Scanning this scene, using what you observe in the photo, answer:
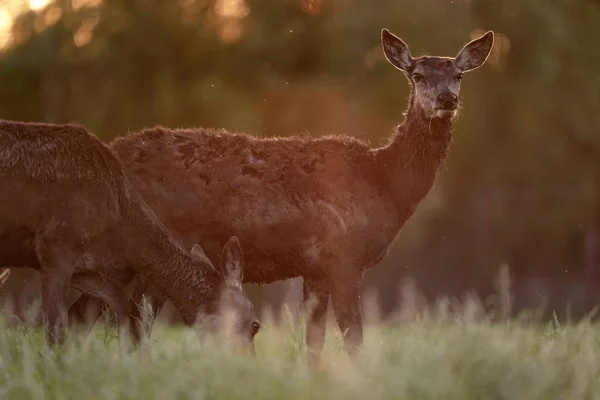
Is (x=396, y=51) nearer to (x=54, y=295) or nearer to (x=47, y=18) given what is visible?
(x=54, y=295)

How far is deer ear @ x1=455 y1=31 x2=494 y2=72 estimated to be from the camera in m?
11.4

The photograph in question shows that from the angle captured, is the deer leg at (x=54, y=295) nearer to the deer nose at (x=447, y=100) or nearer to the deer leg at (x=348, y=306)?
the deer leg at (x=348, y=306)

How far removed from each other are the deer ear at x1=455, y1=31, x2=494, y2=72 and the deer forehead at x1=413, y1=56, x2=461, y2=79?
33 centimetres

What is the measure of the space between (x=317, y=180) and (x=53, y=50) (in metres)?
13.3

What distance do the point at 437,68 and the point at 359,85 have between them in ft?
43.3

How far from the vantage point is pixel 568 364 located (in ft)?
23.4

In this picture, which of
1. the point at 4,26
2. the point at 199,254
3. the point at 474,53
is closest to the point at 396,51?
the point at 474,53

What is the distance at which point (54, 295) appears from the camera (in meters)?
8.55

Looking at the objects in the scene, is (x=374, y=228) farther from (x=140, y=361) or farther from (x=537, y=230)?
(x=537, y=230)

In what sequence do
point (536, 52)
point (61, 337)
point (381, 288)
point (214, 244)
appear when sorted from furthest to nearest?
point (381, 288) → point (536, 52) → point (214, 244) → point (61, 337)

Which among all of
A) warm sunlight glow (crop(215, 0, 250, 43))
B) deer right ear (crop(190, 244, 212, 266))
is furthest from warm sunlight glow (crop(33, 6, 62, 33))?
deer right ear (crop(190, 244, 212, 266))

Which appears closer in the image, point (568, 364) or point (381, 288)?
point (568, 364)

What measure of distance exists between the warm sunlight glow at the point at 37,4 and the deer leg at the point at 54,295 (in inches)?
569

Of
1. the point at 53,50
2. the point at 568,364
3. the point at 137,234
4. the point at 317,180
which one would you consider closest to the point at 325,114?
the point at 53,50
